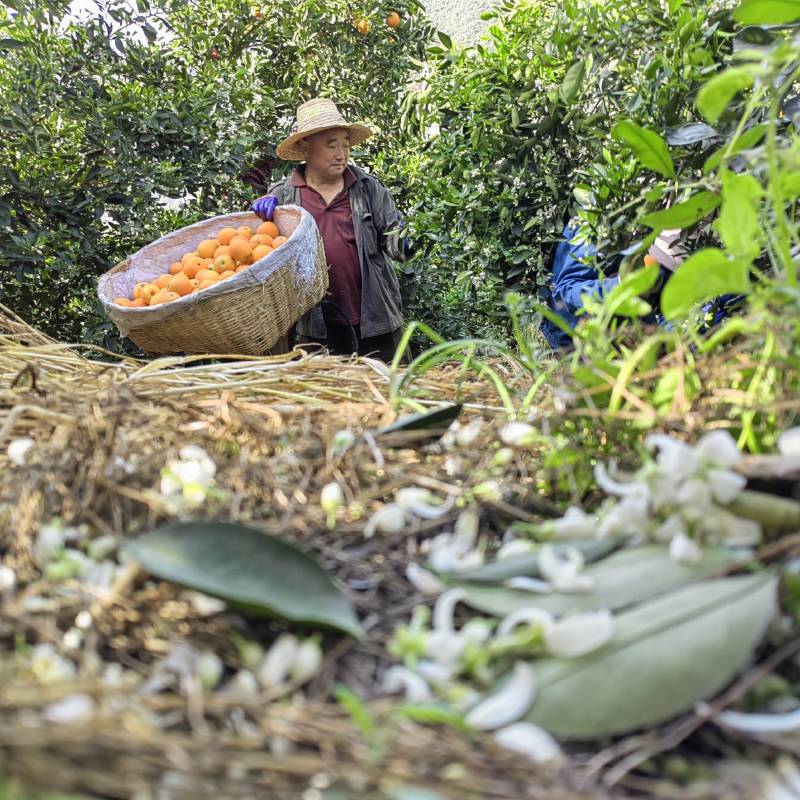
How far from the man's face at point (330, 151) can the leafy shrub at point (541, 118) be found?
238 millimetres

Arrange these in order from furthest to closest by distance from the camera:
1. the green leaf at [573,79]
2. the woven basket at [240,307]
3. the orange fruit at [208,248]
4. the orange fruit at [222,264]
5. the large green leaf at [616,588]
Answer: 1. the orange fruit at [208,248]
2. the orange fruit at [222,264]
3. the woven basket at [240,307]
4. the green leaf at [573,79]
5. the large green leaf at [616,588]

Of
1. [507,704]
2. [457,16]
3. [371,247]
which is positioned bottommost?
[371,247]

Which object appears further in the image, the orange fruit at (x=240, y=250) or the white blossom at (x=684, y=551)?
the orange fruit at (x=240, y=250)

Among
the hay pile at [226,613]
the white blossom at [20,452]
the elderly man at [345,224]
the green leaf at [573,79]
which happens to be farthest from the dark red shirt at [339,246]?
the white blossom at [20,452]

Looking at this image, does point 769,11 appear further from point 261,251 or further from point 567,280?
point 261,251

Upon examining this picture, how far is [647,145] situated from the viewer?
762mm

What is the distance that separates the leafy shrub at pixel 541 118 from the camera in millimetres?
1313

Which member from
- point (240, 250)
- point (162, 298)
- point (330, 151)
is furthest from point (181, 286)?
point (330, 151)

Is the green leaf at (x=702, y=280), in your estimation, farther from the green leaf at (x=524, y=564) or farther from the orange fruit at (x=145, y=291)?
the orange fruit at (x=145, y=291)

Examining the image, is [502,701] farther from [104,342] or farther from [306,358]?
[104,342]

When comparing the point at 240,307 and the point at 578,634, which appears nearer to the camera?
the point at 578,634

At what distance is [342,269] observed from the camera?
2551mm

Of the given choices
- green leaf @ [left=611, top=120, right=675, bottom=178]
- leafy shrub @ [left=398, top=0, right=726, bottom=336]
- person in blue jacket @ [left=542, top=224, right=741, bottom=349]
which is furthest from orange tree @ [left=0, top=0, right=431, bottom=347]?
green leaf @ [left=611, top=120, right=675, bottom=178]

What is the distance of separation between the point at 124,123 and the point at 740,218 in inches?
98.9
